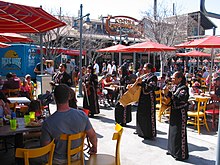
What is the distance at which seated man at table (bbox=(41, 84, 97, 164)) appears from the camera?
113 inches

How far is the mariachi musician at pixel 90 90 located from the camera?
783cm

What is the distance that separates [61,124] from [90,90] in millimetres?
5111

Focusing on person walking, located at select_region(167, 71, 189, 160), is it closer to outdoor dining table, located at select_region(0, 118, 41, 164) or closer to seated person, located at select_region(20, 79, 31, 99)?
outdoor dining table, located at select_region(0, 118, 41, 164)

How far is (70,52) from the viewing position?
66.9ft

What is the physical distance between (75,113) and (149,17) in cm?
1742

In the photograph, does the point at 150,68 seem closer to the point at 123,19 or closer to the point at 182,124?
the point at 182,124

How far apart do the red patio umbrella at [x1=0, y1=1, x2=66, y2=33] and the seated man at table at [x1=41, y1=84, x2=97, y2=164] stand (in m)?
1.31

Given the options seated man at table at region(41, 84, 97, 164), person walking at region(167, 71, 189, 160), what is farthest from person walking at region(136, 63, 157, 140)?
seated man at table at region(41, 84, 97, 164)

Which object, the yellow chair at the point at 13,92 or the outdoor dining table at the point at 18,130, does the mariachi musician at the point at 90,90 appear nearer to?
→ the yellow chair at the point at 13,92

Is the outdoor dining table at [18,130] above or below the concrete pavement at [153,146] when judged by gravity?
above

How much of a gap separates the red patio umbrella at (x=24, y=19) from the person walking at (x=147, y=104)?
7.37 feet

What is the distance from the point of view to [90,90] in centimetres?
799

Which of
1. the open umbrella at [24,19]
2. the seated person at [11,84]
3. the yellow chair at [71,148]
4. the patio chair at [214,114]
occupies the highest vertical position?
the open umbrella at [24,19]

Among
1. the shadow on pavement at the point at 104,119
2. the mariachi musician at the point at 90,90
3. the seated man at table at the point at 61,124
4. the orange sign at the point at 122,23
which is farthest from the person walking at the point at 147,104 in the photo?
the orange sign at the point at 122,23
